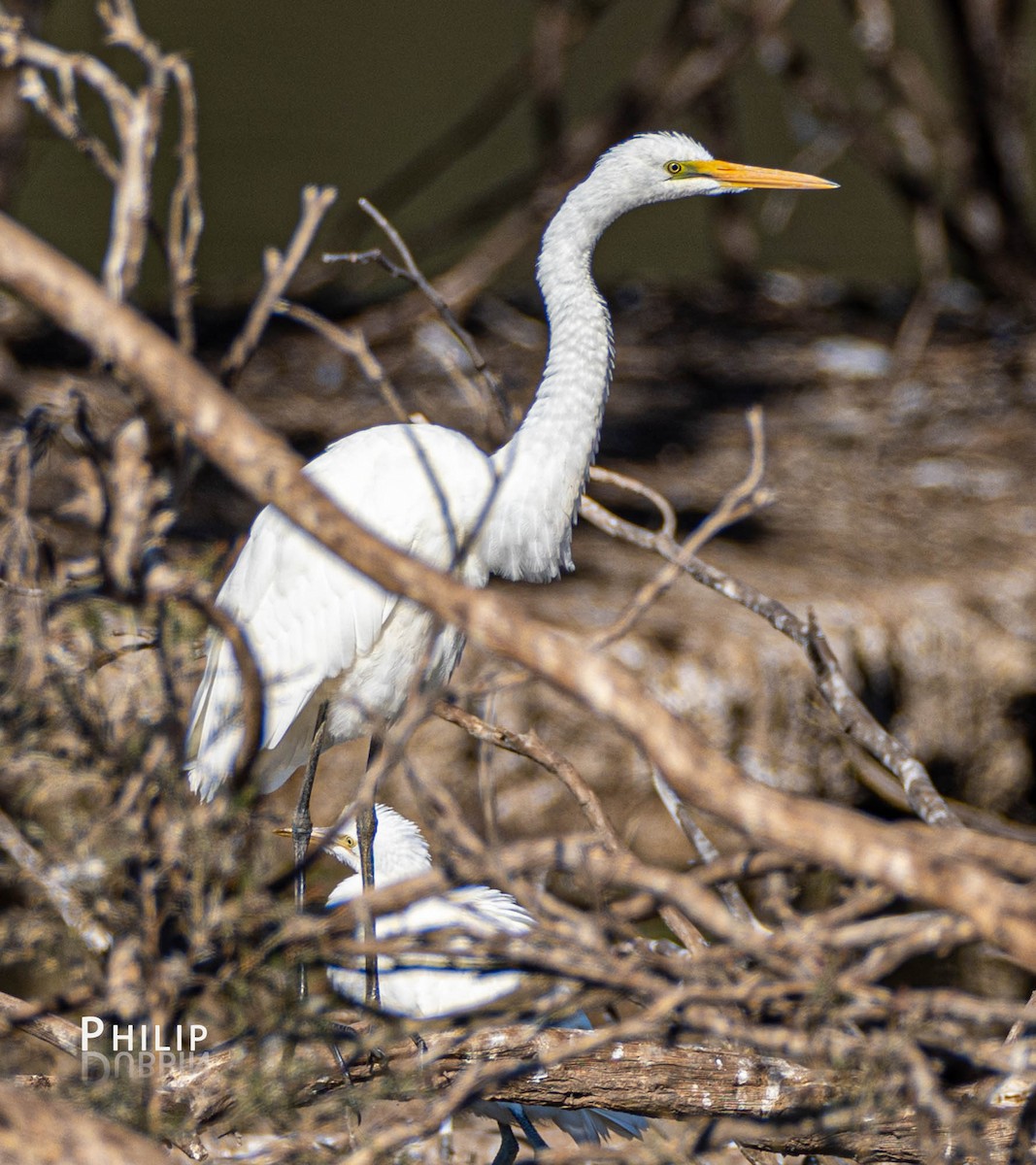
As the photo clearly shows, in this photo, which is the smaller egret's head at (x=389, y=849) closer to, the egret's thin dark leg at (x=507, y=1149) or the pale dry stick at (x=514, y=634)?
the egret's thin dark leg at (x=507, y=1149)

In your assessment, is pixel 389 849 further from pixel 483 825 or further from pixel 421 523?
pixel 421 523

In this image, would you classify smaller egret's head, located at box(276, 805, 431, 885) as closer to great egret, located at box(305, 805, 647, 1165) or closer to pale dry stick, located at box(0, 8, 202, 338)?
great egret, located at box(305, 805, 647, 1165)

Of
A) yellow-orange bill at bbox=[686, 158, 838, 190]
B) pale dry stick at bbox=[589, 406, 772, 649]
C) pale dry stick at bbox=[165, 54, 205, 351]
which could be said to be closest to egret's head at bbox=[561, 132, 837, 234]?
yellow-orange bill at bbox=[686, 158, 838, 190]

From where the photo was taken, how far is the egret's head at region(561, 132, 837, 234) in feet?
5.62

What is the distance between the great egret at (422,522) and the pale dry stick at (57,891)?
0.82 ft

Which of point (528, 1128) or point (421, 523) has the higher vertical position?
point (421, 523)

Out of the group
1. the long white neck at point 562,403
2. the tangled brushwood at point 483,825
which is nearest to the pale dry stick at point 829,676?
the tangled brushwood at point 483,825

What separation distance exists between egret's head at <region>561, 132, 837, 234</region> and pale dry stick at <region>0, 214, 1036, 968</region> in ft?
3.01

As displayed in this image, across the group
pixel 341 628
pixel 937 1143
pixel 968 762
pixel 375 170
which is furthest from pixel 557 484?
pixel 375 170

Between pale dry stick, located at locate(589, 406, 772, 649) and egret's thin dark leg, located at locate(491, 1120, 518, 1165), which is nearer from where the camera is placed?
pale dry stick, located at locate(589, 406, 772, 649)

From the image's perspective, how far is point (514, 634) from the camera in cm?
90

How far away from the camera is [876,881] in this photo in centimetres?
91

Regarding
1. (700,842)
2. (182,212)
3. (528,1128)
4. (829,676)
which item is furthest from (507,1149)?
(182,212)

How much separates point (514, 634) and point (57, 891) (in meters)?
0.69
